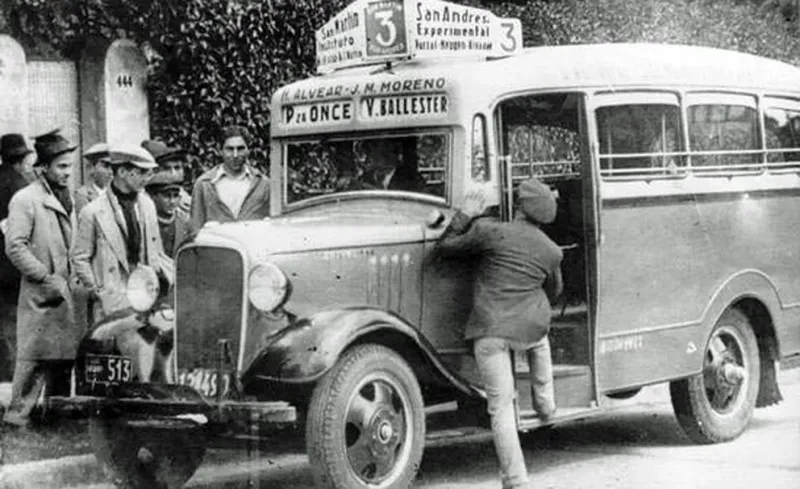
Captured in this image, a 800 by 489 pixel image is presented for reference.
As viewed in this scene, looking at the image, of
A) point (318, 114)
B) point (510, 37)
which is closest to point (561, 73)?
point (510, 37)

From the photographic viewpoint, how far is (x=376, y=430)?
262 inches

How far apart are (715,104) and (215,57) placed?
4172mm

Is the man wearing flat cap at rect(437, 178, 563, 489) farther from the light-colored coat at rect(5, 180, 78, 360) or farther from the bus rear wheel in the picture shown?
the light-colored coat at rect(5, 180, 78, 360)

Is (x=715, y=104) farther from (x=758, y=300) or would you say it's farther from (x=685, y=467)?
(x=685, y=467)

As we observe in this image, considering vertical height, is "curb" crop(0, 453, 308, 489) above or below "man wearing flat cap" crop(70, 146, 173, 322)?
below

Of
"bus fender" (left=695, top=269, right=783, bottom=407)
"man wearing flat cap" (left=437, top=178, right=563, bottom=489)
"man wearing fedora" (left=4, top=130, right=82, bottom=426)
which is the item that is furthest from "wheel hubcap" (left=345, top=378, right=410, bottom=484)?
"bus fender" (left=695, top=269, right=783, bottom=407)

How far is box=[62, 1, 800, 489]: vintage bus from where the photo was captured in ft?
21.9

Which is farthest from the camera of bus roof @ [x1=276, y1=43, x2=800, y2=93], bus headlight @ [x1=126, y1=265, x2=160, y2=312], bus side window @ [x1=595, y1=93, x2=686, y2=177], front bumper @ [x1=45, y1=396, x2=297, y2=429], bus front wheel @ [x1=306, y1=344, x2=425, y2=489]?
bus side window @ [x1=595, y1=93, x2=686, y2=177]

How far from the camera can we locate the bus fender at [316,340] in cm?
639

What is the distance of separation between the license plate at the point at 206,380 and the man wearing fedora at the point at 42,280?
1569mm

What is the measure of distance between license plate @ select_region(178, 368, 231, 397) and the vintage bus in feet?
0.09

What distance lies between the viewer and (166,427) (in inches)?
259

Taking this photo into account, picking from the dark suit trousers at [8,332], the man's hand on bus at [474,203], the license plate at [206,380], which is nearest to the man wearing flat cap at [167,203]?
the dark suit trousers at [8,332]

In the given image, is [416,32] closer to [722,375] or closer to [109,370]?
[109,370]
